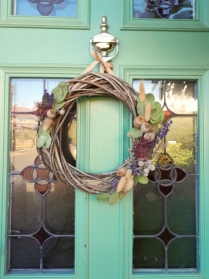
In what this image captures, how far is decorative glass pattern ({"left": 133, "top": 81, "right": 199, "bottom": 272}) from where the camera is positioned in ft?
4.12

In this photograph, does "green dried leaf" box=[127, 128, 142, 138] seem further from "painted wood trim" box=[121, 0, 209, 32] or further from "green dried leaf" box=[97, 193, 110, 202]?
"painted wood trim" box=[121, 0, 209, 32]

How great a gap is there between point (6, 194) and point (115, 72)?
1.84 ft

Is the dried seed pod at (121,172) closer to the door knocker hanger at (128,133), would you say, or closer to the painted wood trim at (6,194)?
the door knocker hanger at (128,133)

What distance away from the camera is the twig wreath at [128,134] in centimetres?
109

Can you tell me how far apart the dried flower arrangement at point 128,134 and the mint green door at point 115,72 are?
0.09 meters

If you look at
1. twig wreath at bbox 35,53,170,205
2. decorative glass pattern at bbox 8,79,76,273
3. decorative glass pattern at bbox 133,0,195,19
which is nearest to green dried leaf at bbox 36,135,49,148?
twig wreath at bbox 35,53,170,205

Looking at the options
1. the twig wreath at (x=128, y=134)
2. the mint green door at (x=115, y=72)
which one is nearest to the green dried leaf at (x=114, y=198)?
the twig wreath at (x=128, y=134)

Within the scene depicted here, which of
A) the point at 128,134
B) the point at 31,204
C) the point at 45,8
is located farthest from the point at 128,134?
the point at 45,8

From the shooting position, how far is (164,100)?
126 cm

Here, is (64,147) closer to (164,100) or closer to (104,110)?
(104,110)

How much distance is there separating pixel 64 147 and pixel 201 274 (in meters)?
0.65

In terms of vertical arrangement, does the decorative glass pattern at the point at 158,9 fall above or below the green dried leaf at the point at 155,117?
above

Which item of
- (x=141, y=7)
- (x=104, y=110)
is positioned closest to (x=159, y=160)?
(x=104, y=110)

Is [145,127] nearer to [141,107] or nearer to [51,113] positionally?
[141,107]
